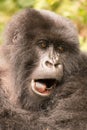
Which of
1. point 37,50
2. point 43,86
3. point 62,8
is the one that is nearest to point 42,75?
point 43,86

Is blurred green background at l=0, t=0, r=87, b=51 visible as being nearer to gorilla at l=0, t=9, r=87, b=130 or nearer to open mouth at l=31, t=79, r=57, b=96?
gorilla at l=0, t=9, r=87, b=130

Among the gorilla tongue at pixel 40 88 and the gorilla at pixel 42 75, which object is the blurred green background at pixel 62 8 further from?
the gorilla tongue at pixel 40 88

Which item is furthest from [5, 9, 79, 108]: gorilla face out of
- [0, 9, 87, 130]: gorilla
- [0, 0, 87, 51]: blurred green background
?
[0, 0, 87, 51]: blurred green background

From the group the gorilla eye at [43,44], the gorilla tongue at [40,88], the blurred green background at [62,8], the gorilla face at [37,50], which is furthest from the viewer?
the blurred green background at [62,8]

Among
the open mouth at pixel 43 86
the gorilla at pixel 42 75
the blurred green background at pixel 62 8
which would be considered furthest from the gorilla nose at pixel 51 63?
the blurred green background at pixel 62 8

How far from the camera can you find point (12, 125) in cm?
447

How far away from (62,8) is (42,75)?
8.88ft

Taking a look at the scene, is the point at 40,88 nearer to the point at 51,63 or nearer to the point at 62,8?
the point at 51,63

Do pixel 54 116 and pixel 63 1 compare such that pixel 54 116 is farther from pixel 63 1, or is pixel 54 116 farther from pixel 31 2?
pixel 31 2

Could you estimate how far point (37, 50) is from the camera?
4770 mm

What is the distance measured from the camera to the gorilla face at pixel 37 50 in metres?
4.65

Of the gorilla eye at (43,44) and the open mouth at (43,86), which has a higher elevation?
the gorilla eye at (43,44)

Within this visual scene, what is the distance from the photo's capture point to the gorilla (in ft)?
14.8

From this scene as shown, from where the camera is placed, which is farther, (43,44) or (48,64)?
(43,44)
